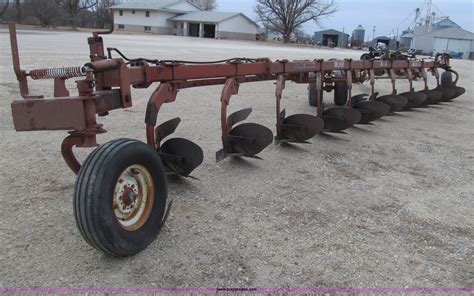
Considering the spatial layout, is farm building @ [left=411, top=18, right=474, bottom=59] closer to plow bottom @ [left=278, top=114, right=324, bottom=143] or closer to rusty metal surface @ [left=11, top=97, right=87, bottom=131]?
plow bottom @ [left=278, top=114, right=324, bottom=143]

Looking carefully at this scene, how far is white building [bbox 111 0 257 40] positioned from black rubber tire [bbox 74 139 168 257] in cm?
5769

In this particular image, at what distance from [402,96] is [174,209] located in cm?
618

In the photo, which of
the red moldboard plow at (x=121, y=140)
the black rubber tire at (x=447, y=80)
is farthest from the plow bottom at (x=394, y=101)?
the red moldboard plow at (x=121, y=140)

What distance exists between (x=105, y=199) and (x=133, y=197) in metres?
0.34

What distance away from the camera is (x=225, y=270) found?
2709mm

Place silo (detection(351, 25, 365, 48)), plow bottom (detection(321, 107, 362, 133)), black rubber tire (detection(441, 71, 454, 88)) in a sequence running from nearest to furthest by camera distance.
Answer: plow bottom (detection(321, 107, 362, 133)) < black rubber tire (detection(441, 71, 454, 88)) < silo (detection(351, 25, 365, 48))

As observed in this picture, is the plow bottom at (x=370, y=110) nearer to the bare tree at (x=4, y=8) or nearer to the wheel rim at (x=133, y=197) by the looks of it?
the wheel rim at (x=133, y=197)

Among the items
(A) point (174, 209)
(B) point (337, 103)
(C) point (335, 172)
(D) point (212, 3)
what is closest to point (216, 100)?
(B) point (337, 103)

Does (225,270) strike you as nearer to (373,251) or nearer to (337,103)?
(373,251)

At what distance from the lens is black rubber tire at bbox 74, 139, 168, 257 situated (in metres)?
2.44

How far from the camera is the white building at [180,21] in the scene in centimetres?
5938

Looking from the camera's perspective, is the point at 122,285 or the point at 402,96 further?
the point at 402,96

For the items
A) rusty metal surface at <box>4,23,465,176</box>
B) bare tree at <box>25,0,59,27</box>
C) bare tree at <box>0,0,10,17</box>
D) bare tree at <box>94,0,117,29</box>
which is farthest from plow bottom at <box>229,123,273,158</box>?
bare tree at <box>94,0,117,29</box>

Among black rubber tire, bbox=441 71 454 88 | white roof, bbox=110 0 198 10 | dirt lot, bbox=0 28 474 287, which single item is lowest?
dirt lot, bbox=0 28 474 287
